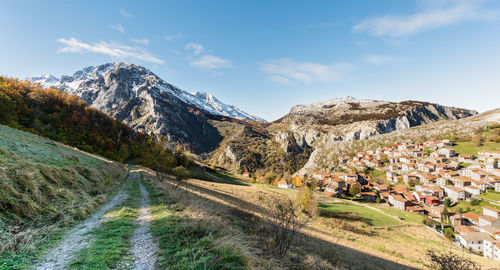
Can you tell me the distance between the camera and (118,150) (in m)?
61.9

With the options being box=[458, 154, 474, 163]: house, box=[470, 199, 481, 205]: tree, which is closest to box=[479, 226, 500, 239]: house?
box=[470, 199, 481, 205]: tree

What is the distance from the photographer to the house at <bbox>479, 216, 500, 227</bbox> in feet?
160

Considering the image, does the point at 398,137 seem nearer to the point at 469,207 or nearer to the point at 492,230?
the point at 469,207

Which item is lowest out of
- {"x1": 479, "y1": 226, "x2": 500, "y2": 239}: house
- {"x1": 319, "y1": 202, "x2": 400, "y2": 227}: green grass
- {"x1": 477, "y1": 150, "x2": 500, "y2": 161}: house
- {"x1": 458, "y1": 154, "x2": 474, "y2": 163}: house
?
{"x1": 479, "y1": 226, "x2": 500, "y2": 239}: house

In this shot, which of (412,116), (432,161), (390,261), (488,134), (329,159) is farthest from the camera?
(412,116)

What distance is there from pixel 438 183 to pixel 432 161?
2267cm

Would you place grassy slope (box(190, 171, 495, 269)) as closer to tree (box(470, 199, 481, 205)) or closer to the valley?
the valley

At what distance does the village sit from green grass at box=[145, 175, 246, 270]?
63.5 meters

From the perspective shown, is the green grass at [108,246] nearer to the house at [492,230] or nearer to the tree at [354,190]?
the house at [492,230]

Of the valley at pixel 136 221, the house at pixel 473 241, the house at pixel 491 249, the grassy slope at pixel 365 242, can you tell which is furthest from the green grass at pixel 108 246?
the house at pixel 473 241

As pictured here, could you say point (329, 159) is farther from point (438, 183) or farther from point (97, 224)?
point (97, 224)

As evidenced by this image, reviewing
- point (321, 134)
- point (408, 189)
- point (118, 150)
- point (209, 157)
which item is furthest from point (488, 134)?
point (209, 157)

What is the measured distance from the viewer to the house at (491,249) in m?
36.4

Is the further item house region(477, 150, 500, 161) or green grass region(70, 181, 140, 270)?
house region(477, 150, 500, 161)
